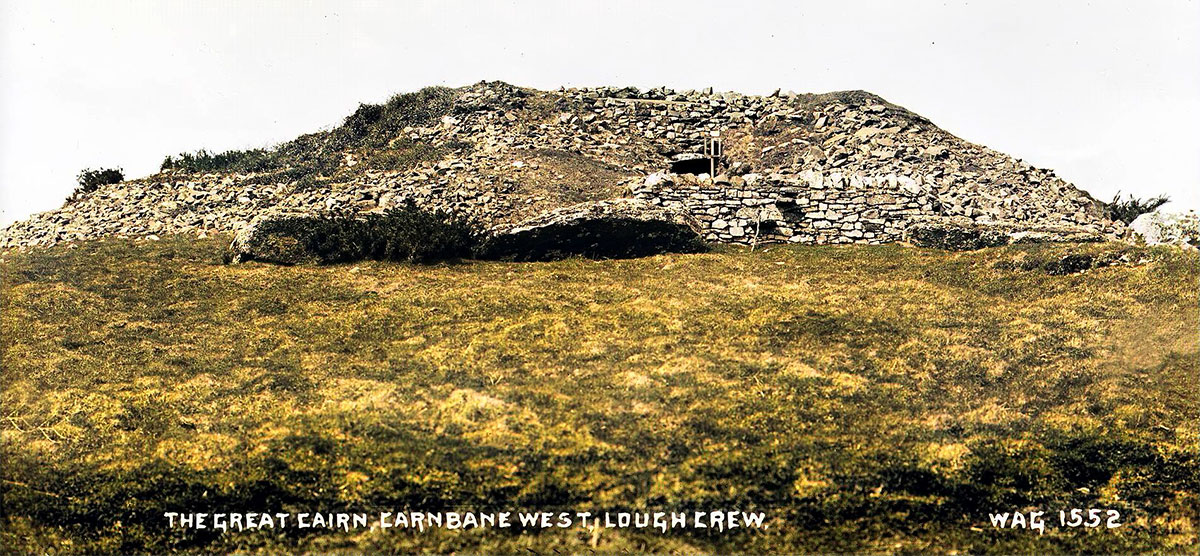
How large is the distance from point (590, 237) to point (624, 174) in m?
6.06

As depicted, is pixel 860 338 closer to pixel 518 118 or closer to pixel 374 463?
pixel 374 463

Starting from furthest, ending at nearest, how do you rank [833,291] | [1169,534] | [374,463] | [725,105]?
[725,105], [833,291], [374,463], [1169,534]

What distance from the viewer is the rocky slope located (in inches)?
1033

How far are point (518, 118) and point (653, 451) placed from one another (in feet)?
67.0

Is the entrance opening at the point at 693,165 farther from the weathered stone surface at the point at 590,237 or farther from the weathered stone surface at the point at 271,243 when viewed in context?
the weathered stone surface at the point at 271,243

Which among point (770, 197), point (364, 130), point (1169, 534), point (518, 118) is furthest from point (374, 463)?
point (364, 130)

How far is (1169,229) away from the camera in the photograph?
22438 mm

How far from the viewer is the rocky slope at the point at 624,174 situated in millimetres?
26250

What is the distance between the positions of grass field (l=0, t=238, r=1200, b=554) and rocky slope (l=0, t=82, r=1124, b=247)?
509cm

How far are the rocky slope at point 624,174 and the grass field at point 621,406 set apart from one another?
201 inches

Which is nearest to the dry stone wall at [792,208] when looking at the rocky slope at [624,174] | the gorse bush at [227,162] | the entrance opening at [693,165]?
the rocky slope at [624,174]

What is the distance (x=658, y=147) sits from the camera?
108ft

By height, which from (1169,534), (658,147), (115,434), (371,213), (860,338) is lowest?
(1169,534)

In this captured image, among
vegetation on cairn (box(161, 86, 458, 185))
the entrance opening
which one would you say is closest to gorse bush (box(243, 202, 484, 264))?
vegetation on cairn (box(161, 86, 458, 185))
